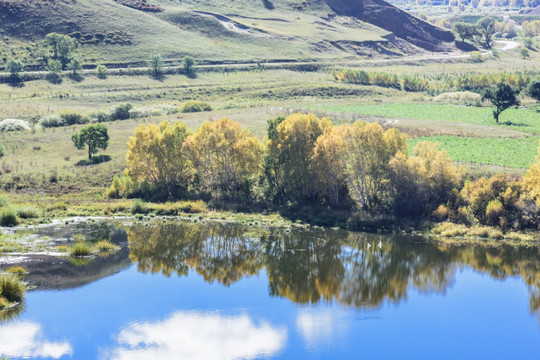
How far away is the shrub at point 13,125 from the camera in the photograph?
103 metres

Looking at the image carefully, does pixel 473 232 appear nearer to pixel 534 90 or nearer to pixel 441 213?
pixel 441 213

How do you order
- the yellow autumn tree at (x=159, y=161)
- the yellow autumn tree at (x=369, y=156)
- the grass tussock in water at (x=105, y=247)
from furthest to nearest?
the yellow autumn tree at (x=159, y=161) < the yellow autumn tree at (x=369, y=156) < the grass tussock in water at (x=105, y=247)

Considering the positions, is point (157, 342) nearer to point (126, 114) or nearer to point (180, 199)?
point (180, 199)

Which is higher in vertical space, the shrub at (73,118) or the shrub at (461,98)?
the shrub at (461,98)

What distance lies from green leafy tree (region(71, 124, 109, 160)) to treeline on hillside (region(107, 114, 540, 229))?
1157 cm

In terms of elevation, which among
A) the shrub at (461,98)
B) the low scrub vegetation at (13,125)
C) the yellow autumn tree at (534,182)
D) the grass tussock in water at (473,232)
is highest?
the shrub at (461,98)

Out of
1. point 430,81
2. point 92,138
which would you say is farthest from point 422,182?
point 430,81

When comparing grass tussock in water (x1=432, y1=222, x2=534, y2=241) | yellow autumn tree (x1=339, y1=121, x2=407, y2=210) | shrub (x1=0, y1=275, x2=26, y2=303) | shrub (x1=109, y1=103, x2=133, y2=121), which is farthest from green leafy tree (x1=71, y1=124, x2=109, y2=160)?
grass tussock in water (x1=432, y1=222, x2=534, y2=241)

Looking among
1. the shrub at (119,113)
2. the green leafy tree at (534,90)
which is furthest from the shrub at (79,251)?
the green leafy tree at (534,90)

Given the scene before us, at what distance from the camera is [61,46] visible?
515 feet

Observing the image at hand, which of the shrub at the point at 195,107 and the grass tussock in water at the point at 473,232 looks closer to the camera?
the grass tussock in water at the point at 473,232

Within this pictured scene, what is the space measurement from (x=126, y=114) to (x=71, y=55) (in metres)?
54.0

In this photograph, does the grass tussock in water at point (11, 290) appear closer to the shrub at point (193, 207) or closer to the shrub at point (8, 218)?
the shrub at point (8, 218)

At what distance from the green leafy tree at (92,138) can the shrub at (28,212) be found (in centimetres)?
2153
